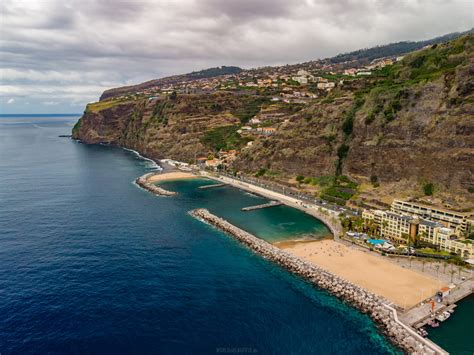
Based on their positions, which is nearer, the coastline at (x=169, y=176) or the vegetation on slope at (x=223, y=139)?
the coastline at (x=169, y=176)

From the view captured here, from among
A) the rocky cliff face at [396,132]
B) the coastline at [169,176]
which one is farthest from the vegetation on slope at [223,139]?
the coastline at [169,176]

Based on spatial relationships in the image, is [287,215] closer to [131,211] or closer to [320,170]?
[320,170]

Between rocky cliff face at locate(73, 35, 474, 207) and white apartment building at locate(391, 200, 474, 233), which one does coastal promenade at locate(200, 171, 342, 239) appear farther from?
white apartment building at locate(391, 200, 474, 233)

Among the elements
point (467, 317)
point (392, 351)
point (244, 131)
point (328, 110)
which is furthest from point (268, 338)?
point (244, 131)

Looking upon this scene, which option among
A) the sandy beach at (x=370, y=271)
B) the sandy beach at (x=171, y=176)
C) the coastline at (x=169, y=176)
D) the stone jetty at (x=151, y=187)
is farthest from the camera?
the sandy beach at (x=171, y=176)

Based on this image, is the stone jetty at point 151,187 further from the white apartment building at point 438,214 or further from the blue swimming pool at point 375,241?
the white apartment building at point 438,214

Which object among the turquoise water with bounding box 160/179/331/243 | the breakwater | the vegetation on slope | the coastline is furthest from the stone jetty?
the vegetation on slope

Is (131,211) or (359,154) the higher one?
(359,154)
